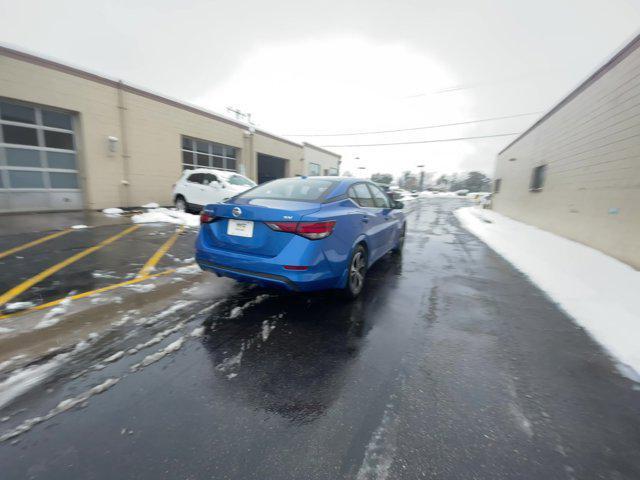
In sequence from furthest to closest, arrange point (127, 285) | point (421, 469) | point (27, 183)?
point (27, 183) → point (127, 285) → point (421, 469)

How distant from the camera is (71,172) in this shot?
35.1 ft

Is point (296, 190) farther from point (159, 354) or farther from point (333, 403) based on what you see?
point (333, 403)

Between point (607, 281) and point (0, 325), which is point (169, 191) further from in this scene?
point (607, 281)

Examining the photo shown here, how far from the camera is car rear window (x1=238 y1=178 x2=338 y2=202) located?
12.8 ft

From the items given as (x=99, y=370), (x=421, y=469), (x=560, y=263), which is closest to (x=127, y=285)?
(x=99, y=370)

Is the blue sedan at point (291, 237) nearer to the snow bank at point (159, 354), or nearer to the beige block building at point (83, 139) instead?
the snow bank at point (159, 354)

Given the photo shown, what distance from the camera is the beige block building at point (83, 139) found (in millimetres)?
9305

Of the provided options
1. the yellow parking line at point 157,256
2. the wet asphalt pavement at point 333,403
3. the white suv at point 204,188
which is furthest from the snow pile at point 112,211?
the wet asphalt pavement at point 333,403

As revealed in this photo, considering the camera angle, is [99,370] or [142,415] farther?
[99,370]

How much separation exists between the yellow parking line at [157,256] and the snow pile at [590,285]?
5.91 metres

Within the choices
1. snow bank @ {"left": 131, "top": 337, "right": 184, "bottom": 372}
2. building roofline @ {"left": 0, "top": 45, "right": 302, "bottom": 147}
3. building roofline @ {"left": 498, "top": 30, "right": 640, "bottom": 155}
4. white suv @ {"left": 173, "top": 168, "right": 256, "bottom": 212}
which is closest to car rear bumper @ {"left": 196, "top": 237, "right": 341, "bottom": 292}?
snow bank @ {"left": 131, "top": 337, "right": 184, "bottom": 372}

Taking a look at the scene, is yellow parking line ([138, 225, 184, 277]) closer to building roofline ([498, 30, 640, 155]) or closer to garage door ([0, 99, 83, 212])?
garage door ([0, 99, 83, 212])

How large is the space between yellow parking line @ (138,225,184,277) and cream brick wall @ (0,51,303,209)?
18.7 feet

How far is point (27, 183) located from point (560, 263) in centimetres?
1488
